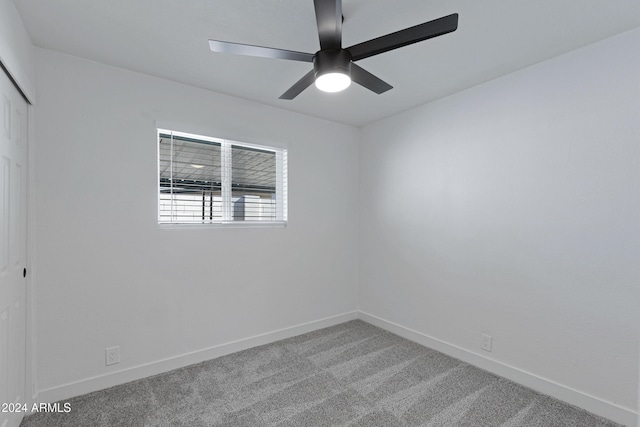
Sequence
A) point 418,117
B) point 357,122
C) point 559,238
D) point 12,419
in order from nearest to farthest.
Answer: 1. point 12,419
2. point 559,238
3. point 418,117
4. point 357,122

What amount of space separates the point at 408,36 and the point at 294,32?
0.81 metres

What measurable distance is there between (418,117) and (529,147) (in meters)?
1.13

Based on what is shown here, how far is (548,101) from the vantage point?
7.45 feet

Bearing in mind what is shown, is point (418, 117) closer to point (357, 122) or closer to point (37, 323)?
point (357, 122)

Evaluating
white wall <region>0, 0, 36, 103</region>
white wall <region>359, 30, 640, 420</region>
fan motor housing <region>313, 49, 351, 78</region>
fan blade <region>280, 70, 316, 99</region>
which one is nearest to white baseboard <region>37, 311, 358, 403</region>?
white wall <region>359, 30, 640, 420</region>

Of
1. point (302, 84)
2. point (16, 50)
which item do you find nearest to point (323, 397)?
point (302, 84)

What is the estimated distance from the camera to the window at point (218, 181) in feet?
8.70

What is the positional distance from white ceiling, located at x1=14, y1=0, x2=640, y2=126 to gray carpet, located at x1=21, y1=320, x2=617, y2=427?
246 centimetres

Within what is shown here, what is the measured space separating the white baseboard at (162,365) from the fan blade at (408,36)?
8.73 ft

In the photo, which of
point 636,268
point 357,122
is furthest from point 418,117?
point 636,268

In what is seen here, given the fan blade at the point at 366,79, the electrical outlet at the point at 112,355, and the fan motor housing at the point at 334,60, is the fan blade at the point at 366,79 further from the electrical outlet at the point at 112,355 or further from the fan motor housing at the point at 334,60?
the electrical outlet at the point at 112,355

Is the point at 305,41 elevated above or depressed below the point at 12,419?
above

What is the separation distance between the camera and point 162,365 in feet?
8.33

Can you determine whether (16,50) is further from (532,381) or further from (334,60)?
(532,381)
